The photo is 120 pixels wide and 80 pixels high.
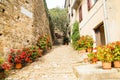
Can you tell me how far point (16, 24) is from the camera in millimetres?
8734

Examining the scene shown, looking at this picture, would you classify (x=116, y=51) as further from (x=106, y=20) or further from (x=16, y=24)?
(x=16, y=24)

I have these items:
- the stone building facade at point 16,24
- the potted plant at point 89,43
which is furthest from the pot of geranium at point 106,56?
the potted plant at point 89,43

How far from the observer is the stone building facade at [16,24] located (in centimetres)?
765

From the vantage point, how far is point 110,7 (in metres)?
Result: 8.14

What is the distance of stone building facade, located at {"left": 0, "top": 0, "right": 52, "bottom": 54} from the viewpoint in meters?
7.65

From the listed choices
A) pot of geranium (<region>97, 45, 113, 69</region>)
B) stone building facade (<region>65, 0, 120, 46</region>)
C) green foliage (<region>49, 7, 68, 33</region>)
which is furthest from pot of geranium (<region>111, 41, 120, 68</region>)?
green foliage (<region>49, 7, 68, 33</region>)

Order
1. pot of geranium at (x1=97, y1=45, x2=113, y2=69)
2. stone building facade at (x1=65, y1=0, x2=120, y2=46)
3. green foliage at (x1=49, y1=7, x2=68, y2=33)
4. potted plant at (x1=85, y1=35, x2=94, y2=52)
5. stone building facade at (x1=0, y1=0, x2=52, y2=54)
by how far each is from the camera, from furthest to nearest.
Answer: green foliage at (x1=49, y1=7, x2=68, y2=33) → potted plant at (x1=85, y1=35, x2=94, y2=52) → stone building facade at (x1=65, y1=0, x2=120, y2=46) → stone building facade at (x1=0, y1=0, x2=52, y2=54) → pot of geranium at (x1=97, y1=45, x2=113, y2=69)

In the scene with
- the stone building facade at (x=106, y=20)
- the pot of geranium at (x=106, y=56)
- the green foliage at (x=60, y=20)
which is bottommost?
the pot of geranium at (x=106, y=56)

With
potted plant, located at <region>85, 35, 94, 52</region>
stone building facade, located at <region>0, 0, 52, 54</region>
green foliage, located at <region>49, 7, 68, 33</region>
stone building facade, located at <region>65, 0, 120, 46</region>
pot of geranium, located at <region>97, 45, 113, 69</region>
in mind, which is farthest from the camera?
green foliage, located at <region>49, 7, 68, 33</region>

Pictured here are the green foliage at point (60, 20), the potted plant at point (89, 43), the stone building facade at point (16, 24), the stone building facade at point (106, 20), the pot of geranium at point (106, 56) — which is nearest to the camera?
the pot of geranium at point (106, 56)

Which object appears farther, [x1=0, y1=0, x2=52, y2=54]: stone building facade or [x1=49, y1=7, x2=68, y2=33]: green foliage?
[x1=49, y1=7, x2=68, y2=33]: green foliage

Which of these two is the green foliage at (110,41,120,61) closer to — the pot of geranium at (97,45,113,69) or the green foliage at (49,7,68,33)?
the pot of geranium at (97,45,113,69)

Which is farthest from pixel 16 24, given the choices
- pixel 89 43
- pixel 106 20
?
pixel 89 43

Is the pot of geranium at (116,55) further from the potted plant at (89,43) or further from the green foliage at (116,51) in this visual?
the potted plant at (89,43)
